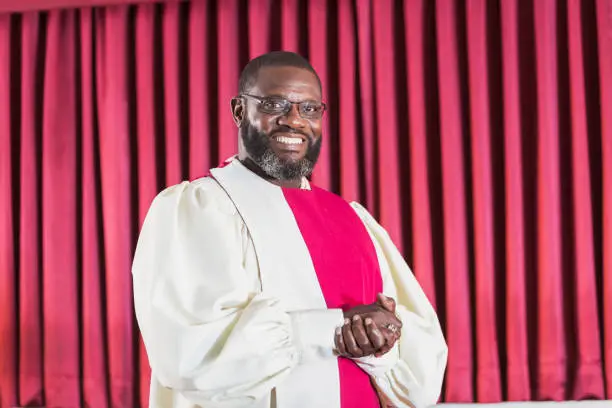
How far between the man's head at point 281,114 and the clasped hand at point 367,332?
0.39m

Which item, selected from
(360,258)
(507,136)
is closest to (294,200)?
(360,258)

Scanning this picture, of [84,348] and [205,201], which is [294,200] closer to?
[205,201]

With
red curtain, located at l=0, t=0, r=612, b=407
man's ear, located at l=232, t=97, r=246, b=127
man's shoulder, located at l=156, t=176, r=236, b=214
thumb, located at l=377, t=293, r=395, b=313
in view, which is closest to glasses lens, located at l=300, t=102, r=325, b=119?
man's ear, located at l=232, t=97, r=246, b=127

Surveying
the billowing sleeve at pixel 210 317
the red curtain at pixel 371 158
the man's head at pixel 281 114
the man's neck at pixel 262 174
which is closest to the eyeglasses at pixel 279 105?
the man's head at pixel 281 114

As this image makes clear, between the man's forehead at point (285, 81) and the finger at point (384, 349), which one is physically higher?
the man's forehead at point (285, 81)

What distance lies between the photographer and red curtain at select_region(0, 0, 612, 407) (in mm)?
2561

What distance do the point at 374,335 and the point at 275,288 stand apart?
23cm

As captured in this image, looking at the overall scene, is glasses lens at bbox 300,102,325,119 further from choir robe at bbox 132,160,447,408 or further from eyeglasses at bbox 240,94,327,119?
choir robe at bbox 132,160,447,408

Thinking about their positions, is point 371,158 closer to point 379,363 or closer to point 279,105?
point 279,105

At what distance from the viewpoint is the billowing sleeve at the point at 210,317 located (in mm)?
1103

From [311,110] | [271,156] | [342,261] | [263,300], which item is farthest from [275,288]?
[311,110]

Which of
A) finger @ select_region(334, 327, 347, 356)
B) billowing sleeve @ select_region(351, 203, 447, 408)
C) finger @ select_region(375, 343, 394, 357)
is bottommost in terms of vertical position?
billowing sleeve @ select_region(351, 203, 447, 408)

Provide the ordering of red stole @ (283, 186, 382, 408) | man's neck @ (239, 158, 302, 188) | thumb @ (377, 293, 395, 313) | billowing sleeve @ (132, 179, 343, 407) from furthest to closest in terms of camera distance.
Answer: man's neck @ (239, 158, 302, 188) → red stole @ (283, 186, 382, 408) → thumb @ (377, 293, 395, 313) → billowing sleeve @ (132, 179, 343, 407)

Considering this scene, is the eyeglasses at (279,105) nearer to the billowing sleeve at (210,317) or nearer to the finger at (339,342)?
the billowing sleeve at (210,317)
